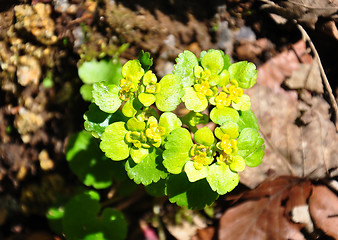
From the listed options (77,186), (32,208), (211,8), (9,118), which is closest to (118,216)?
(77,186)

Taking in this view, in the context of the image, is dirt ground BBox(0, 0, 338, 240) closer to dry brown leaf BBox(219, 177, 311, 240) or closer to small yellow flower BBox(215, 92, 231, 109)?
dry brown leaf BBox(219, 177, 311, 240)

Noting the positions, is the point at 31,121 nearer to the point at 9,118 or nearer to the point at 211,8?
the point at 9,118

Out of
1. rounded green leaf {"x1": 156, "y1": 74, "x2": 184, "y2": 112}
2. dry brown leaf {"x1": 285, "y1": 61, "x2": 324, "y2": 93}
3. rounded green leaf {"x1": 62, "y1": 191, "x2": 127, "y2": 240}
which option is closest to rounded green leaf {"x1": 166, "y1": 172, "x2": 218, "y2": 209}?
rounded green leaf {"x1": 156, "y1": 74, "x2": 184, "y2": 112}

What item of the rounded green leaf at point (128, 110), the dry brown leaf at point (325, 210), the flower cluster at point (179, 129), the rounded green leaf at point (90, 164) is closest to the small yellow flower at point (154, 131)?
the flower cluster at point (179, 129)

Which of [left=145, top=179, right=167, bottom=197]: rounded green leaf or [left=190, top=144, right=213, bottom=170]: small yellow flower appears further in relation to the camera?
[left=145, top=179, right=167, bottom=197]: rounded green leaf

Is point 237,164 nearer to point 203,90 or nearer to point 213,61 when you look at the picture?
point 203,90

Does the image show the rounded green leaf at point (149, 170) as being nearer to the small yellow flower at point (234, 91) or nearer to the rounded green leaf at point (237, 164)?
the rounded green leaf at point (237, 164)
